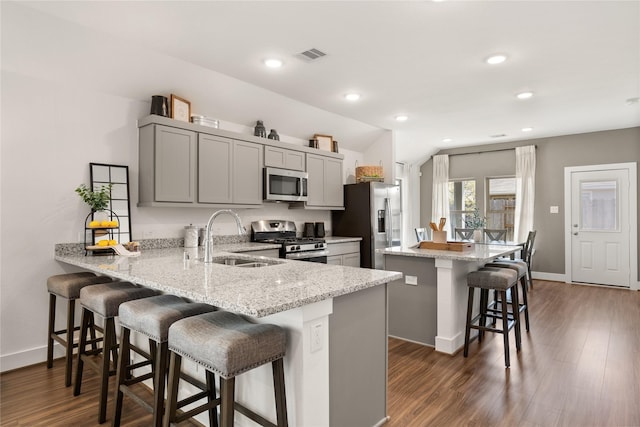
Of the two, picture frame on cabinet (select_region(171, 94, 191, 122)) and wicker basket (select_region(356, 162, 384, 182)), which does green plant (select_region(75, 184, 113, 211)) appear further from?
wicker basket (select_region(356, 162, 384, 182))

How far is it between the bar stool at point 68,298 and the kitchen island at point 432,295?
8.54ft

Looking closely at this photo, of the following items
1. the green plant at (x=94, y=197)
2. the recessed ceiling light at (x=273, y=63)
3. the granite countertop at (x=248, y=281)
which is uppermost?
the recessed ceiling light at (x=273, y=63)

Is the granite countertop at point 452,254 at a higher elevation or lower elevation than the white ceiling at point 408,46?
lower

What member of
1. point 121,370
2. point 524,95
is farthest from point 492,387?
point 524,95

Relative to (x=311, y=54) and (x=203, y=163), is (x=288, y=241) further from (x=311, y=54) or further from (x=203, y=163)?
(x=311, y=54)

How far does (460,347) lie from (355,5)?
9.98 ft

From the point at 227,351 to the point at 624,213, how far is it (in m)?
7.23

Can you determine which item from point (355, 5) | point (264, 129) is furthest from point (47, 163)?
point (355, 5)

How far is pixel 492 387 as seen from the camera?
2.61 metres

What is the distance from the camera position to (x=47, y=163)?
10.3 ft

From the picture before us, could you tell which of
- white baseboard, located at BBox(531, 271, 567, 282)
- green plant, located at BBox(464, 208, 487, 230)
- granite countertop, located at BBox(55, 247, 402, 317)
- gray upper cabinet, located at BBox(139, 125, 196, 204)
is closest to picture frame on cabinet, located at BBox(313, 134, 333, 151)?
gray upper cabinet, located at BBox(139, 125, 196, 204)

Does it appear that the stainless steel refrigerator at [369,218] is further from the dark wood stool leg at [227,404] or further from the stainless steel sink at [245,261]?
the dark wood stool leg at [227,404]

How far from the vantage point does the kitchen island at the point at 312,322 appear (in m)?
1.58

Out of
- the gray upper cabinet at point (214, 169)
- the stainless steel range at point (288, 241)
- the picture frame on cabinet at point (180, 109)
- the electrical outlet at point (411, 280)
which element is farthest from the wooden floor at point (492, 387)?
the picture frame on cabinet at point (180, 109)
